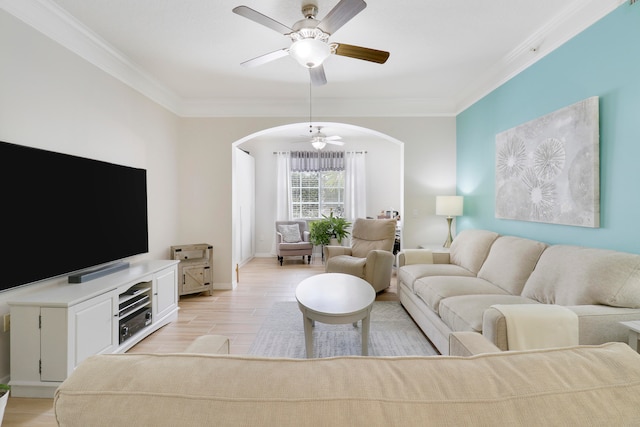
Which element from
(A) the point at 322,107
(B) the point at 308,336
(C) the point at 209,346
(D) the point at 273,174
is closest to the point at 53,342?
(C) the point at 209,346

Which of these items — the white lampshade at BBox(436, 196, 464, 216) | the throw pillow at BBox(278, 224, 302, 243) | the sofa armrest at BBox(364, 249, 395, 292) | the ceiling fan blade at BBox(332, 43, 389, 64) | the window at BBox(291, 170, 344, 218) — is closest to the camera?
the ceiling fan blade at BBox(332, 43, 389, 64)

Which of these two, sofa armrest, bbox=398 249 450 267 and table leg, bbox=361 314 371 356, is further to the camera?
sofa armrest, bbox=398 249 450 267

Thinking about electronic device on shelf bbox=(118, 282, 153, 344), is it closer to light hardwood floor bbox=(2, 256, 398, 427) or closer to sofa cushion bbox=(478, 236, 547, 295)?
light hardwood floor bbox=(2, 256, 398, 427)

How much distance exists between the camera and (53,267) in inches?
88.7

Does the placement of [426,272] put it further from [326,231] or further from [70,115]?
[70,115]

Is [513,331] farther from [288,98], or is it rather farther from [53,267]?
[288,98]

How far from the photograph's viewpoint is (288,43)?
9.49 feet

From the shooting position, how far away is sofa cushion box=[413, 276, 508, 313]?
2516 millimetres

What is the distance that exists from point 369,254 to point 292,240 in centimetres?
291

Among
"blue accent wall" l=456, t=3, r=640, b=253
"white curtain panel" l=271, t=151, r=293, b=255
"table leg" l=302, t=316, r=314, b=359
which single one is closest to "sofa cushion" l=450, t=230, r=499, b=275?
"blue accent wall" l=456, t=3, r=640, b=253

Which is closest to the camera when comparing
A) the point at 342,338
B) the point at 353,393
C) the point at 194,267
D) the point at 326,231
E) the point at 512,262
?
the point at 353,393

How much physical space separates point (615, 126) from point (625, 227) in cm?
69

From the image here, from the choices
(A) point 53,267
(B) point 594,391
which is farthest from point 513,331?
(A) point 53,267

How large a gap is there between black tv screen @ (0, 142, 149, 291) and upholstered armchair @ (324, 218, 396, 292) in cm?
252
